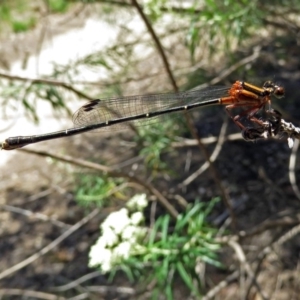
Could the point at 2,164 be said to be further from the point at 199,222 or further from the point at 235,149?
the point at 199,222

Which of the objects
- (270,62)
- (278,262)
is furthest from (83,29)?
(278,262)

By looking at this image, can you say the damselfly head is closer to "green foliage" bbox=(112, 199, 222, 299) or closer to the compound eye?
the compound eye

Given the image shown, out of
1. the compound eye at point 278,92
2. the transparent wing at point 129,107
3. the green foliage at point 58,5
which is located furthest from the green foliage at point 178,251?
the green foliage at point 58,5

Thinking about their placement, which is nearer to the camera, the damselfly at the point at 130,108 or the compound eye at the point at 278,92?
the compound eye at the point at 278,92

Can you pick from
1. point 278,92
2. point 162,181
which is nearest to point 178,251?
point 278,92

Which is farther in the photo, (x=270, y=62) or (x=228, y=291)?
(x=270, y=62)

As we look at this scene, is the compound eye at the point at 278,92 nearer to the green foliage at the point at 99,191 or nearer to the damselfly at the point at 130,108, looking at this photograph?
the damselfly at the point at 130,108

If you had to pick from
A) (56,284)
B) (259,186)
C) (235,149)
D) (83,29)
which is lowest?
(56,284)

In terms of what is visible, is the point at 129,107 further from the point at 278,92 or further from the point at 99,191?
the point at 99,191
